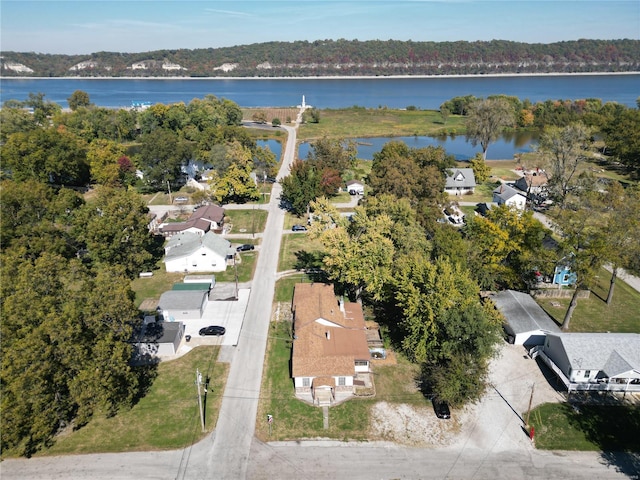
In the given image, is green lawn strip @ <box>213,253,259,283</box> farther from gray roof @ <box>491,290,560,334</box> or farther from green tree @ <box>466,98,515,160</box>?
green tree @ <box>466,98,515,160</box>

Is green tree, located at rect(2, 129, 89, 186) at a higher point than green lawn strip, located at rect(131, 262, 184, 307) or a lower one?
higher

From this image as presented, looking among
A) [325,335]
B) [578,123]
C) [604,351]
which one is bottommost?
[325,335]

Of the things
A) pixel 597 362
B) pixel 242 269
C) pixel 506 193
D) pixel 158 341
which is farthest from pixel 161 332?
pixel 506 193

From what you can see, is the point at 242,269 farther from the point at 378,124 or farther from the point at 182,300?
the point at 378,124

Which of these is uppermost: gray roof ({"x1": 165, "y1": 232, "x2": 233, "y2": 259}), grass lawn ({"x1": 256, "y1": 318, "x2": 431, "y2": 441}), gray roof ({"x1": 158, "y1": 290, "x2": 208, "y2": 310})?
gray roof ({"x1": 165, "y1": 232, "x2": 233, "y2": 259})

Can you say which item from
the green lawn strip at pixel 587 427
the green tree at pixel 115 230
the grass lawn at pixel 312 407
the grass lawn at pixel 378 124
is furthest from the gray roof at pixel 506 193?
the grass lawn at pixel 378 124

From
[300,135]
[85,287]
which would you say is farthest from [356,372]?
[300,135]

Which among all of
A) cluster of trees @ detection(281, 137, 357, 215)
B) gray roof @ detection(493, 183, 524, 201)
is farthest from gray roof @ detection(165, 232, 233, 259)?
gray roof @ detection(493, 183, 524, 201)

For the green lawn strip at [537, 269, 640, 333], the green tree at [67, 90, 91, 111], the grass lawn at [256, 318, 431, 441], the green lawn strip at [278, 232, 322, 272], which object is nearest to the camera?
the grass lawn at [256, 318, 431, 441]
